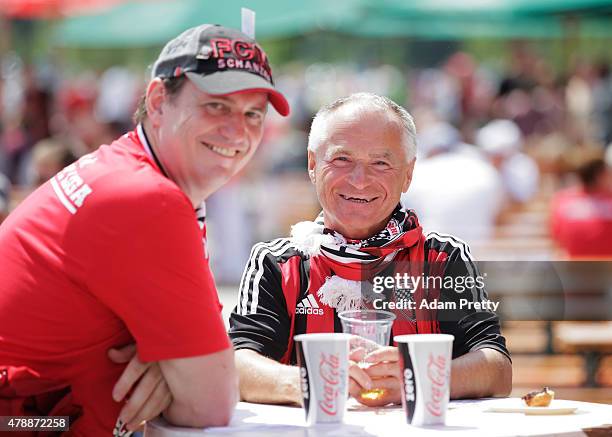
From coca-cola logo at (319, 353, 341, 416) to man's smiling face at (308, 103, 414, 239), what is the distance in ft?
3.06

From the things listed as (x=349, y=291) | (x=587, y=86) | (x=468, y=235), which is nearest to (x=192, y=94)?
(x=349, y=291)

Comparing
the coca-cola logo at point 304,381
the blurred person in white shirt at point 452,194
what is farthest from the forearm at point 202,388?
the blurred person in white shirt at point 452,194

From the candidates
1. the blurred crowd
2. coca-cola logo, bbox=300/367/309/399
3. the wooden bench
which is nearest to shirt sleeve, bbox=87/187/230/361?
coca-cola logo, bbox=300/367/309/399

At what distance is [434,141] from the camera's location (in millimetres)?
9234

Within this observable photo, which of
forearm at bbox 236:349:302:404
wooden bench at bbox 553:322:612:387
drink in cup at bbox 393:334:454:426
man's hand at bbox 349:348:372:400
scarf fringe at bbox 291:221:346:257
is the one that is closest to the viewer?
drink in cup at bbox 393:334:454:426

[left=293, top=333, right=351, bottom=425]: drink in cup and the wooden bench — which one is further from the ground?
[left=293, top=333, right=351, bottom=425]: drink in cup

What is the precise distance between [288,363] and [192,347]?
2.69 feet

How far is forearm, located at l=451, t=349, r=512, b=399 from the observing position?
9.64 feet

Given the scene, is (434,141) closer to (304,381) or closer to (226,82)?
(226,82)

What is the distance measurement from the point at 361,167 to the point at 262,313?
55 centimetres

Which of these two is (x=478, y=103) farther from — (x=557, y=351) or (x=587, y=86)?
(x=557, y=351)

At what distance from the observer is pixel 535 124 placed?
17.3 metres

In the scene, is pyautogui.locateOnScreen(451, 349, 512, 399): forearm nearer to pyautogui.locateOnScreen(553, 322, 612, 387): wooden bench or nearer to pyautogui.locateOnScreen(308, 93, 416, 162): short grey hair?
pyautogui.locateOnScreen(308, 93, 416, 162): short grey hair

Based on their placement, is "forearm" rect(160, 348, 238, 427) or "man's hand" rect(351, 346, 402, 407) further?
"man's hand" rect(351, 346, 402, 407)
